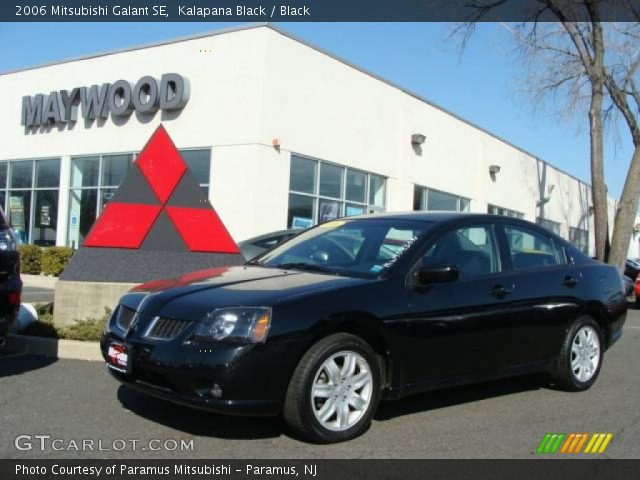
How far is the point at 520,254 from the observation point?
5801mm

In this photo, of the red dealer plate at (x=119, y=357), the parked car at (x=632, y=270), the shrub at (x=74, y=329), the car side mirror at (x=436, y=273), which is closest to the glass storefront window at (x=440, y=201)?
the parked car at (x=632, y=270)

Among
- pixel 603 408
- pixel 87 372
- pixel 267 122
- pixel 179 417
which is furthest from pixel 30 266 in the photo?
pixel 603 408

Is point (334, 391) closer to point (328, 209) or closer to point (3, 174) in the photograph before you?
point (328, 209)

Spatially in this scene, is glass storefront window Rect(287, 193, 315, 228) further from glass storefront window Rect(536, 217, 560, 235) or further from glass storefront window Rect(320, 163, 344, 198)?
glass storefront window Rect(536, 217, 560, 235)

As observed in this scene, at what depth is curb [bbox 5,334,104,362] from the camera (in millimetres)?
6652

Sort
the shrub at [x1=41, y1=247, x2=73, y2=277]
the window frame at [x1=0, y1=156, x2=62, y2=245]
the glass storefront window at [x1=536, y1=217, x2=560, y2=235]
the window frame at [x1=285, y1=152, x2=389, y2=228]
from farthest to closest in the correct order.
Result: the glass storefront window at [x1=536, y1=217, x2=560, y2=235] < the window frame at [x1=0, y1=156, x2=62, y2=245] < the shrub at [x1=41, y1=247, x2=73, y2=277] < the window frame at [x1=285, y1=152, x2=389, y2=228]

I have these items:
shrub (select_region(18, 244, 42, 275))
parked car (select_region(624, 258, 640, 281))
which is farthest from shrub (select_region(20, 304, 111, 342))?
parked car (select_region(624, 258, 640, 281))

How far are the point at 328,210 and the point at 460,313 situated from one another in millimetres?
12915

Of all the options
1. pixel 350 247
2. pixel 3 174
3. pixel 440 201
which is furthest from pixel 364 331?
pixel 3 174

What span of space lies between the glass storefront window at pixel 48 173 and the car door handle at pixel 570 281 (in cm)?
1696

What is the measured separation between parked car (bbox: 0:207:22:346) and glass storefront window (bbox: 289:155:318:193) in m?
10.6

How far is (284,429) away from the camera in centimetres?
458
